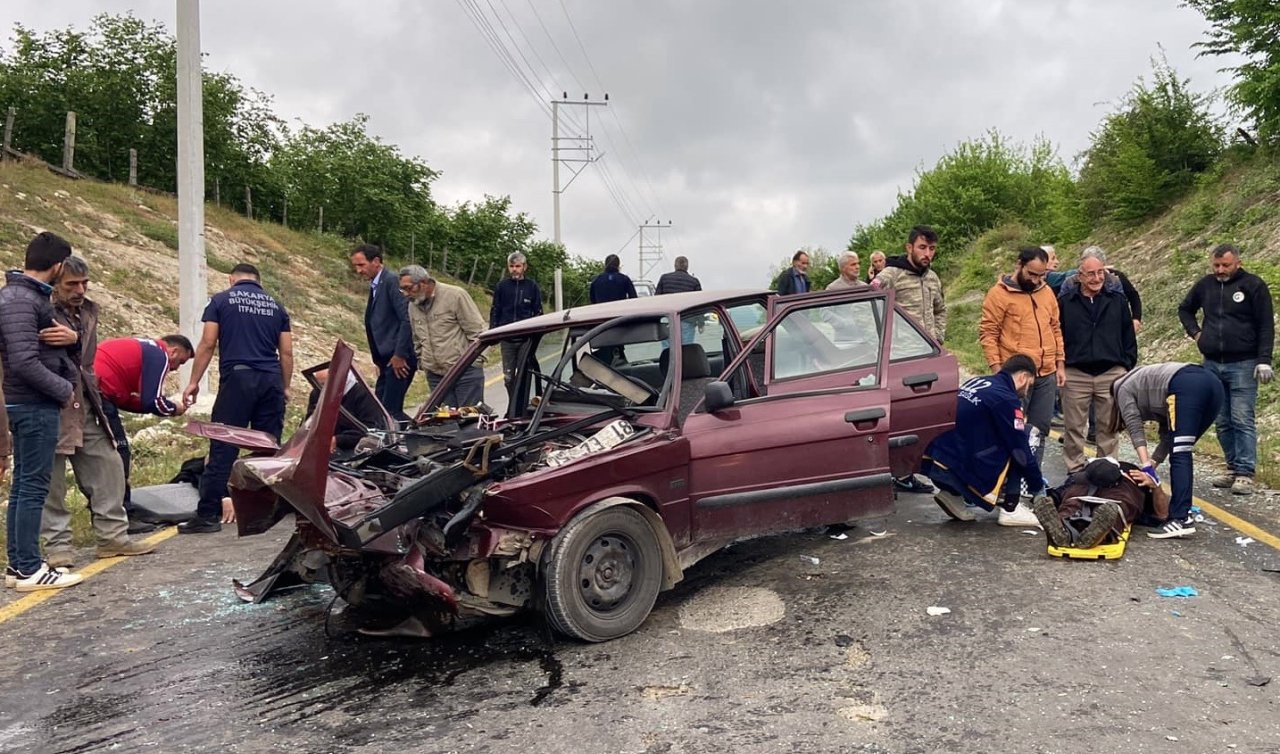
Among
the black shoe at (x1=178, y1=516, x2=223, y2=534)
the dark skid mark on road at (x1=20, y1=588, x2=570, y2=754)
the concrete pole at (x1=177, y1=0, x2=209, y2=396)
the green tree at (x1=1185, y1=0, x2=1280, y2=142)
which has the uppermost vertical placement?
the green tree at (x1=1185, y1=0, x2=1280, y2=142)

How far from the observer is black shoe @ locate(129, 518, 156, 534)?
6156 millimetres

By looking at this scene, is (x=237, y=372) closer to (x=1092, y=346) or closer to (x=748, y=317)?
(x=748, y=317)

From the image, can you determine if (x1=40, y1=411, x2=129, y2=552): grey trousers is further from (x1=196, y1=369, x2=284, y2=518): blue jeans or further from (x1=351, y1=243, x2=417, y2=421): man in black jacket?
(x1=351, y1=243, x2=417, y2=421): man in black jacket

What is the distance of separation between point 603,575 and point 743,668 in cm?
75

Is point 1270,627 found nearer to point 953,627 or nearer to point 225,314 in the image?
point 953,627

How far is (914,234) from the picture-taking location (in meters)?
6.92

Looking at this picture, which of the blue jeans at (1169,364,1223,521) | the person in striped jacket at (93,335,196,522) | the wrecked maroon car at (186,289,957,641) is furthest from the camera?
the person in striped jacket at (93,335,196,522)

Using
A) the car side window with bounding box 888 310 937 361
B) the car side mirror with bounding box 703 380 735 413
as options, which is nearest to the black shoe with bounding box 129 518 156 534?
the car side mirror with bounding box 703 380 735 413

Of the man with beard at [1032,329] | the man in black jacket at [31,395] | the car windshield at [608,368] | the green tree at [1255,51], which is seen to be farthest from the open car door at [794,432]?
the green tree at [1255,51]

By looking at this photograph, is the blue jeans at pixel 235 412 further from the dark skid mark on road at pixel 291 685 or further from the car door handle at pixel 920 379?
the car door handle at pixel 920 379

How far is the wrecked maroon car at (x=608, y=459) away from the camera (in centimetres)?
364

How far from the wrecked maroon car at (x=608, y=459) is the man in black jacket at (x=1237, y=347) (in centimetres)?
260

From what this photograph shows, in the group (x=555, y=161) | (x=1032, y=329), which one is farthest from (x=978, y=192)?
(x=1032, y=329)

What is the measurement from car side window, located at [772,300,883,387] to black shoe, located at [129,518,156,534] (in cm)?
460
